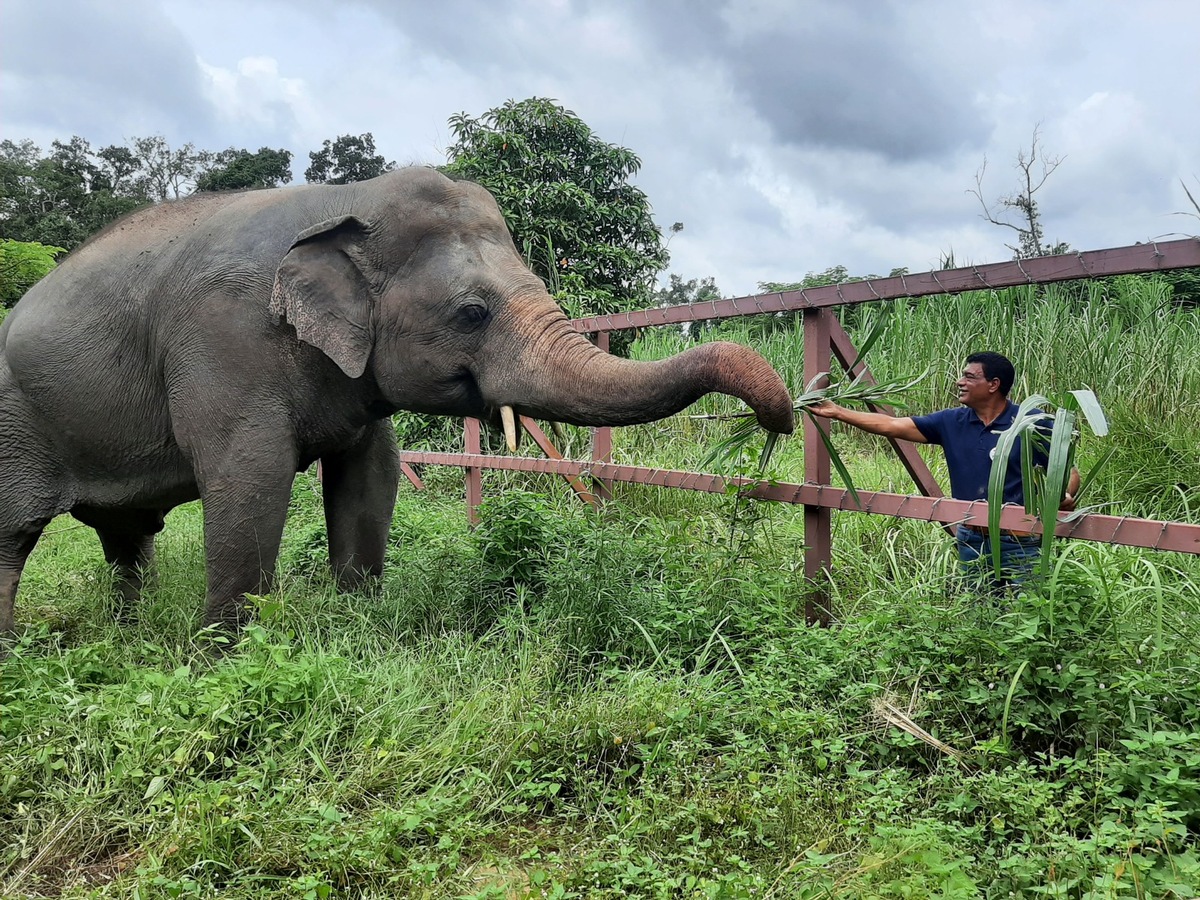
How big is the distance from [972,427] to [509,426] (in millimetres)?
1873

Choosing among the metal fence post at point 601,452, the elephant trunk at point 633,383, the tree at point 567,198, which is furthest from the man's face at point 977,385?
the tree at point 567,198

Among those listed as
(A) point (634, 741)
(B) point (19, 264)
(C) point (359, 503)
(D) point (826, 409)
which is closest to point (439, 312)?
(C) point (359, 503)

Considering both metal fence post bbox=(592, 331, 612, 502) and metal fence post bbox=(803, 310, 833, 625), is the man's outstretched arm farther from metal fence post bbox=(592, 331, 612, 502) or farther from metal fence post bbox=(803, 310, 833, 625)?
metal fence post bbox=(592, 331, 612, 502)

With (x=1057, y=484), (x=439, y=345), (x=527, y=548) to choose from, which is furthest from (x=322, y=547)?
(x=1057, y=484)

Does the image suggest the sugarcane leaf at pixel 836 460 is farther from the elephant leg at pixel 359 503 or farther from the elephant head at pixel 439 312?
the elephant leg at pixel 359 503

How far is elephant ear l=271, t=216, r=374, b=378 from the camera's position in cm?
388

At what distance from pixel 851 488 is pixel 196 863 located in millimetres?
2453

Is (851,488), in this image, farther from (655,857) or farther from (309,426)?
(309,426)

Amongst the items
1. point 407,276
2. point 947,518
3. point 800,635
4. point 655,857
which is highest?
point 407,276

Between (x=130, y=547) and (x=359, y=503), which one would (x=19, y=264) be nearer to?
(x=130, y=547)

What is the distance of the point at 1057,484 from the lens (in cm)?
268

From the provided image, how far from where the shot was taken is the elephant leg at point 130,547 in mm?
4938

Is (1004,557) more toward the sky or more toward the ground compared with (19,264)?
more toward the ground

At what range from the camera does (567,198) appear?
11.3 metres
